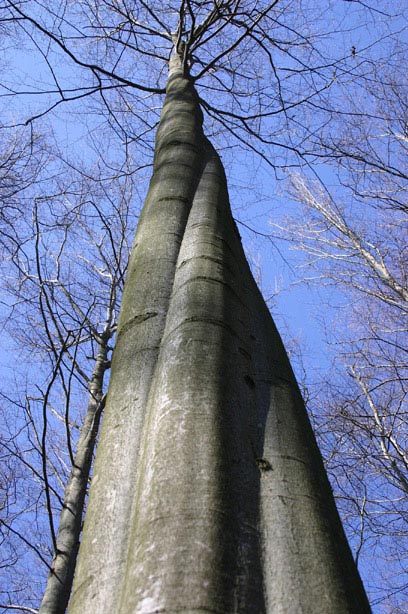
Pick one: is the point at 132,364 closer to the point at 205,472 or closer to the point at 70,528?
the point at 205,472

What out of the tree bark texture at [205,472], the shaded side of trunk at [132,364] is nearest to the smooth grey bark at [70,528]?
the shaded side of trunk at [132,364]

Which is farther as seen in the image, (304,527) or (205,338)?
(205,338)

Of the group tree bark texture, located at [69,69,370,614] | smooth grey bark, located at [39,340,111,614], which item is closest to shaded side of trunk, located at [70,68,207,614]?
tree bark texture, located at [69,69,370,614]

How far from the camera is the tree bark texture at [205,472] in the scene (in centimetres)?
76

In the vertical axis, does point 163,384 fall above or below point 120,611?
above

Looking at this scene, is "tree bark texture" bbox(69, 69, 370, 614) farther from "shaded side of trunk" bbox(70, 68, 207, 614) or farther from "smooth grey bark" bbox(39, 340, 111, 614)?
"smooth grey bark" bbox(39, 340, 111, 614)

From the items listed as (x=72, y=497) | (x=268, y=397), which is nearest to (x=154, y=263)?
(x=268, y=397)

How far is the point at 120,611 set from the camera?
741mm

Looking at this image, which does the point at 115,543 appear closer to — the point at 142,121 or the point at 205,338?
the point at 205,338

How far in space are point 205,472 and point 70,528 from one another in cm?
A: 275

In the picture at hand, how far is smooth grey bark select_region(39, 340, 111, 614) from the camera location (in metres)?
2.90

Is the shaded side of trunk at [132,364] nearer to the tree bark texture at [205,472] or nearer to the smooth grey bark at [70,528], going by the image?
the tree bark texture at [205,472]

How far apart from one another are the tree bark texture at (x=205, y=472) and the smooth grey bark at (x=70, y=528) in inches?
68.4

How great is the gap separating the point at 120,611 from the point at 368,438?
6054 mm
